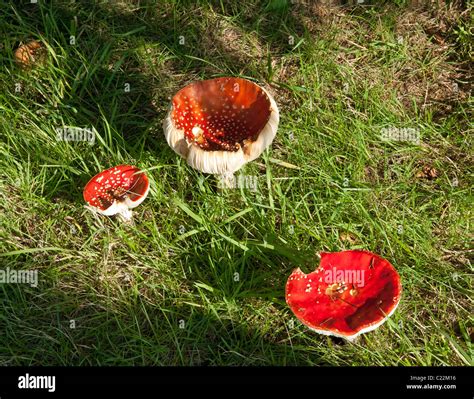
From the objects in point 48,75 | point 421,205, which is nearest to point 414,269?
point 421,205

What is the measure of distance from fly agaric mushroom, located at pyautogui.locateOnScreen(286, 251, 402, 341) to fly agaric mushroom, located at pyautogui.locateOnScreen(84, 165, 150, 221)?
113cm

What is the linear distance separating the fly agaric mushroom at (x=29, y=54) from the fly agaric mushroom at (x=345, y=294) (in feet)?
8.25

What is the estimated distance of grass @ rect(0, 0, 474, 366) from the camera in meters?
3.50

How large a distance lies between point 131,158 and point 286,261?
1.30m

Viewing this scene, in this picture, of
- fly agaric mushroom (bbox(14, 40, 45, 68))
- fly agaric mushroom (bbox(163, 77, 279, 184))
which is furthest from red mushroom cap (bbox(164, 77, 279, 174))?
fly agaric mushroom (bbox(14, 40, 45, 68))

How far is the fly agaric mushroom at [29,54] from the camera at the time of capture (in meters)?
4.28

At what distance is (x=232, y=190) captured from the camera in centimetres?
392

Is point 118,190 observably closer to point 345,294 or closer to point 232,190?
point 232,190

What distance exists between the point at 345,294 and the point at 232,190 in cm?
109

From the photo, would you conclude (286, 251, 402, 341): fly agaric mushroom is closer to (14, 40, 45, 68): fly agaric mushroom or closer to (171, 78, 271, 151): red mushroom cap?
Answer: (171, 78, 271, 151): red mushroom cap

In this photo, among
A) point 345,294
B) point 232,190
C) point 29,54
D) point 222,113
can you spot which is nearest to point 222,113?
point 222,113

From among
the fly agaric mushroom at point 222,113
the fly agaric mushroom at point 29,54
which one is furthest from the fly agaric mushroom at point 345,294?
the fly agaric mushroom at point 29,54

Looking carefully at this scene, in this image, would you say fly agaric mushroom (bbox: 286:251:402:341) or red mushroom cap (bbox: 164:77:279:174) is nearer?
fly agaric mushroom (bbox: 286:251:402:341)

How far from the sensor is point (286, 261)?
146 inches
